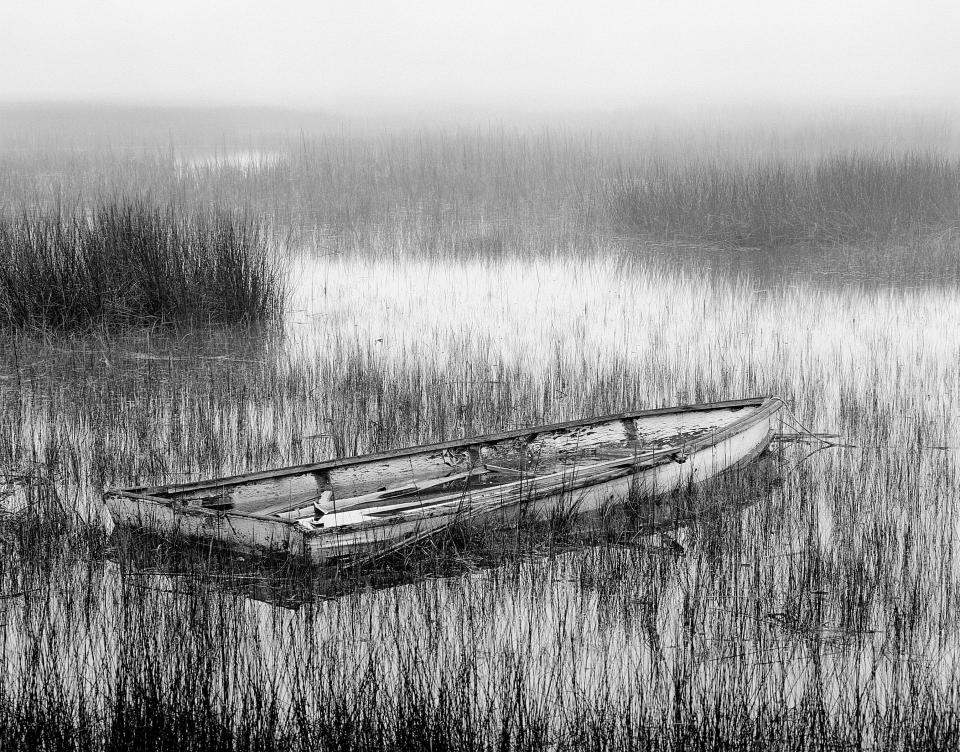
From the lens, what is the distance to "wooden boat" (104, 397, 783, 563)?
151 inches

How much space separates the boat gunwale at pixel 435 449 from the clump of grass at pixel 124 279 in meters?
3.97

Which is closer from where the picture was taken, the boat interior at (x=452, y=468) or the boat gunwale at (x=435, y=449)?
the boat gunwale at (x=435, y=449)

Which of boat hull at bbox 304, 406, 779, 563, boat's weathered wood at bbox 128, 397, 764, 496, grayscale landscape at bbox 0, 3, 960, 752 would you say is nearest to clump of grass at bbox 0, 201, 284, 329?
grayscale landscape at bbox 0, 3, 960, 752

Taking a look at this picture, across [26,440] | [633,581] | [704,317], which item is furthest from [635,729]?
[704,317]

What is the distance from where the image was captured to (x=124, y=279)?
8211 mm

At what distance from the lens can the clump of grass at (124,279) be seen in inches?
314

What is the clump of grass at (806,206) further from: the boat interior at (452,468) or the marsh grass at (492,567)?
the boat interior at (452,468)

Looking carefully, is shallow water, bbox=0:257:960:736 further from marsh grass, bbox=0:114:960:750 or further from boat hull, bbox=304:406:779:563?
boat hull, bbox=304:406:779:563

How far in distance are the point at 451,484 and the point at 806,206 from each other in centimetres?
1041

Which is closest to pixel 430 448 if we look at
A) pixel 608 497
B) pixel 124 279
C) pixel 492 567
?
pixel 608 497

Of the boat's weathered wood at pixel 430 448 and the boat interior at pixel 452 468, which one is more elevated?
the boat's weathered wood at pixel 430 448

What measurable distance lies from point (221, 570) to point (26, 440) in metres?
2.18

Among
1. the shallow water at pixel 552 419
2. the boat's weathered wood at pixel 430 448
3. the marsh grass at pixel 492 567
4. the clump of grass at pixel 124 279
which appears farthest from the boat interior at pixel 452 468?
the clump of grass at pixel 124 279

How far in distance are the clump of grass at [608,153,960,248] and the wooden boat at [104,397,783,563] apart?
27.9ft
